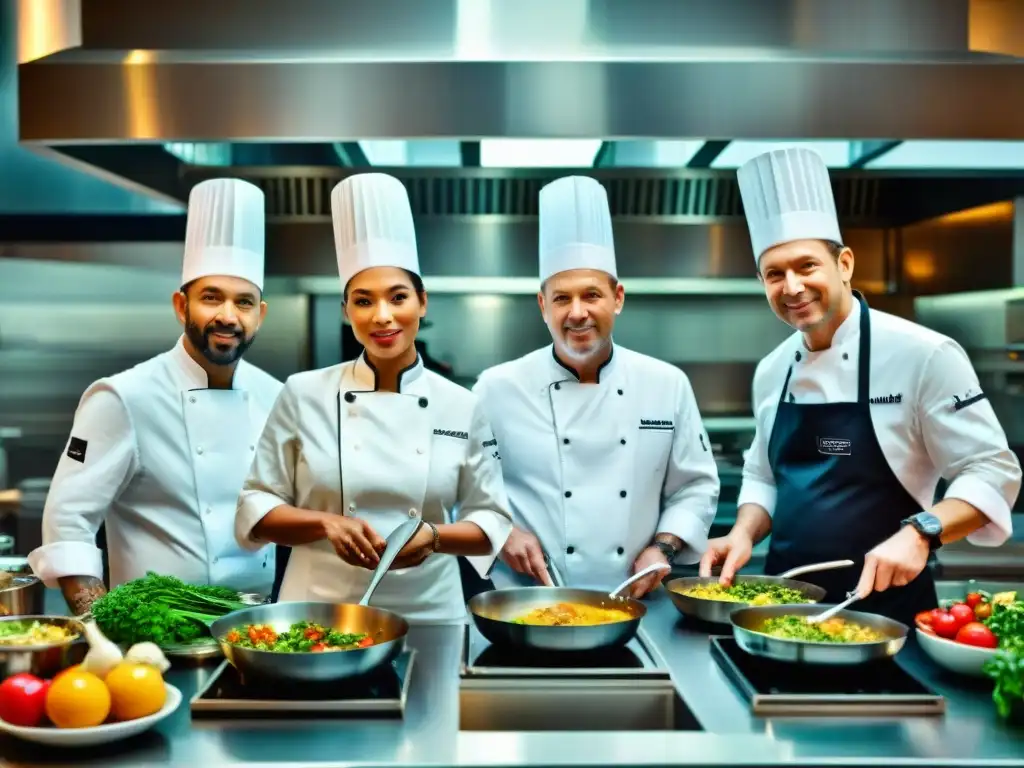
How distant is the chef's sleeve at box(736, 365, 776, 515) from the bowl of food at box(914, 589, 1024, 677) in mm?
844

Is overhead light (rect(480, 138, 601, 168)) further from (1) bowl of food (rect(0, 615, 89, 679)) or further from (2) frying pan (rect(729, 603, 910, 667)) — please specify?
(1) bowl of food (rect(0, 615, 89, 679))

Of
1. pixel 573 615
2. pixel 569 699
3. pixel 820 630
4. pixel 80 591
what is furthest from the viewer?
pixel 80 591

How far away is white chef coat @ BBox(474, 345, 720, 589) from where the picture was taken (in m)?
2.64

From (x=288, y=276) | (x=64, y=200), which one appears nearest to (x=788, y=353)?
(x=288, y=276)

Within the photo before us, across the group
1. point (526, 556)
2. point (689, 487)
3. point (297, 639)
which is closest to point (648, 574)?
point (526, 556)

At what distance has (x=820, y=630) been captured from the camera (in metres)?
1.69

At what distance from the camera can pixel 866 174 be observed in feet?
11.0

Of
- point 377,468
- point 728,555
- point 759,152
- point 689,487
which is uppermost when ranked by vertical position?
point 759,152

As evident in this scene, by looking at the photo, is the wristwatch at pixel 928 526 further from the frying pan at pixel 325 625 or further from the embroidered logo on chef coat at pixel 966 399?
the frying pan at pixel 325 625

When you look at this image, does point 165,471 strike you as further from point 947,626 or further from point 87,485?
point 947,626

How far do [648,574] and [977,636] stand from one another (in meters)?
0.82

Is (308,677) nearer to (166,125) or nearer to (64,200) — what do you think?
(166,125)

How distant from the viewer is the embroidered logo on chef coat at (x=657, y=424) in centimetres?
271

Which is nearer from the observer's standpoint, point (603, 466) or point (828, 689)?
point (828, 689)
